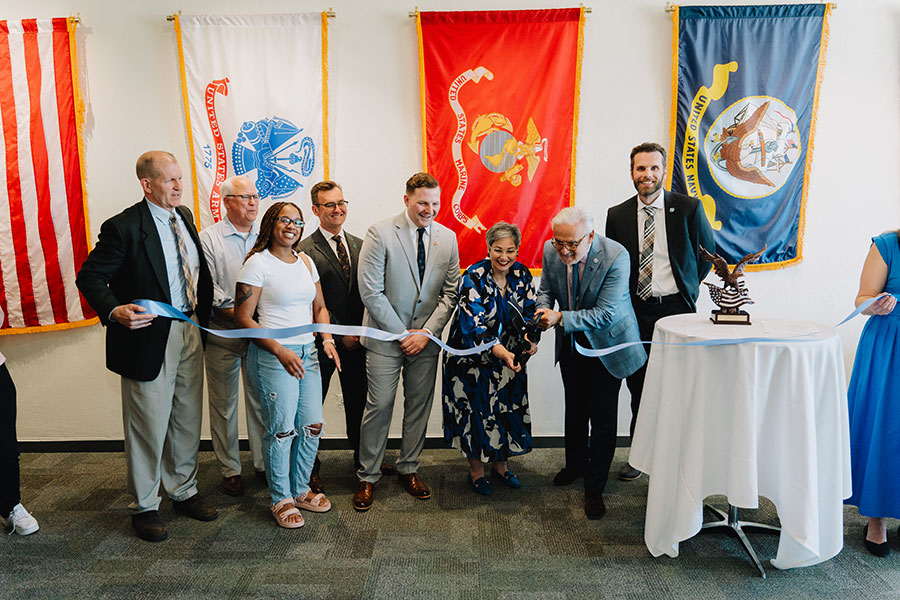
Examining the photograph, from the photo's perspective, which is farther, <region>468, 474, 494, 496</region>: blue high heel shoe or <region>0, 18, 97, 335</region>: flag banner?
A: <region>0, 18, 97, 335</region>: flag banner

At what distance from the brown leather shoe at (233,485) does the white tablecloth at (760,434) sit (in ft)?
7.25

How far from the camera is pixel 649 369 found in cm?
286

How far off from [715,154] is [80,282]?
3640mm

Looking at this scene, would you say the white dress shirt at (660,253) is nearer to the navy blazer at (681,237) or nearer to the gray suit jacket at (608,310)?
the navy blazer at (681,237)

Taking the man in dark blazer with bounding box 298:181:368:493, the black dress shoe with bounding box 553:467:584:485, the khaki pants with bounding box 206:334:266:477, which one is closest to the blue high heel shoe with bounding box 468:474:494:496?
the black dress shoe with bounding box 553:467:584:485

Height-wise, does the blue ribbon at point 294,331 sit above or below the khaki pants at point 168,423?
above

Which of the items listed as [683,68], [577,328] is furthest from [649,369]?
[683,68]

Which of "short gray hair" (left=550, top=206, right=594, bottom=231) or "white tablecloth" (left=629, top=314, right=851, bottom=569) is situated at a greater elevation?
"short gray hair" (left=550, top=206, right=594, bottom=231)

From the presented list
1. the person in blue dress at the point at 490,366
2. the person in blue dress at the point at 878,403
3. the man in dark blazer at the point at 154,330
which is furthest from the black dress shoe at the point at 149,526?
the person in blue dress at the point at 878,403

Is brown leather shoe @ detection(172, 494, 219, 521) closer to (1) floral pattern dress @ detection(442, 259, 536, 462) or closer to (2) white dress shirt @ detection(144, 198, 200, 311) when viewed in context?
(2) white dress shirt @ detection(144, 198, 200, 311)

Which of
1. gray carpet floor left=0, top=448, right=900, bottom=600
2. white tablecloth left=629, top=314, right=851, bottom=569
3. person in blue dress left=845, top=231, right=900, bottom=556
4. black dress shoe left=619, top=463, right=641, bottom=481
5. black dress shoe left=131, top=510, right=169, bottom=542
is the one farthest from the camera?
black dress shoe left=619, top=463, right=641, bottom=481

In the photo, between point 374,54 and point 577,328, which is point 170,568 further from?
point 374,54

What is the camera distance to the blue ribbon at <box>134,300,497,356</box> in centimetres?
284

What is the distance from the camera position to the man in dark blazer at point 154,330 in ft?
9.12
